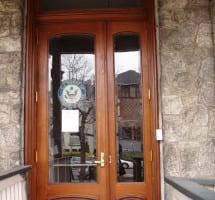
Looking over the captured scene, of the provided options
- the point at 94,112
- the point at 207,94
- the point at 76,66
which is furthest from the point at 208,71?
the point at 76,66

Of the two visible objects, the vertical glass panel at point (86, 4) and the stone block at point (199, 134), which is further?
the vertical glass panel at point (86, 4)

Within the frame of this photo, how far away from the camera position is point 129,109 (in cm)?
357

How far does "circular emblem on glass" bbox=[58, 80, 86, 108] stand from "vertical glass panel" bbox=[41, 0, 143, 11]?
845 mm

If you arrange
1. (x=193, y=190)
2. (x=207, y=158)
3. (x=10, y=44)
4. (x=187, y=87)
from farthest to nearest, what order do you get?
(x=10, y=44)
(x=187, y=87)
(x=207, y=158)
(x=193, y=190)

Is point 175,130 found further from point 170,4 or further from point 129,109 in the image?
point 170,4

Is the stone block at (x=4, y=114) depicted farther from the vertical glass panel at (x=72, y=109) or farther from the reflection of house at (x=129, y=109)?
the reflection of house at (x=129, y=109)

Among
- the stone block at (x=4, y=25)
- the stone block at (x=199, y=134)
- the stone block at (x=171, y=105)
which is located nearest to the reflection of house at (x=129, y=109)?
the stone block at (x=171, y=105)

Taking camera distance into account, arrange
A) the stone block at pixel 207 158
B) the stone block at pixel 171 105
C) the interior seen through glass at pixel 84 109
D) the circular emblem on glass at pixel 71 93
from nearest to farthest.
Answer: the stone block at pixel 207 158, the stone block at pixel 171 105, the interior seen through glass at pixel 84 109, the circular emblem on glass at pixel 71 93

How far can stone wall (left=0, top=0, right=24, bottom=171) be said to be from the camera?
341 centimetres

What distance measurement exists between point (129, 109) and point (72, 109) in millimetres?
611

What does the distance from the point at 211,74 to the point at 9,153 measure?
220cm

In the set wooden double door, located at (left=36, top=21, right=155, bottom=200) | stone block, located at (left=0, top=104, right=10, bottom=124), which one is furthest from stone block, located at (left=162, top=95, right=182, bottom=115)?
stone block, located at (left=0, top=104, right=10, bottom=124)

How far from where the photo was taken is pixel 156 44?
3.51m

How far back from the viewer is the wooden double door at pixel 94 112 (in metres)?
3.49
